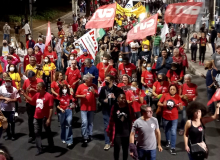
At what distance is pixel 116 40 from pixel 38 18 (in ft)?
88.6

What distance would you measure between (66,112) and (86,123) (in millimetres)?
554

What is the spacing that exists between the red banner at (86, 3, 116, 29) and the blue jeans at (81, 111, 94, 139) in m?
4.08

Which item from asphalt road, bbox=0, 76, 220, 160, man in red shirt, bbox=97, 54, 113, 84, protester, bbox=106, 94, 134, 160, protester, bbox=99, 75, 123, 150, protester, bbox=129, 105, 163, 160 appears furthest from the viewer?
man in red shirt, bbox=97, 54, 113, 84

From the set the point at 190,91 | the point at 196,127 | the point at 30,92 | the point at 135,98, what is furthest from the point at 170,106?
the point at 30,92

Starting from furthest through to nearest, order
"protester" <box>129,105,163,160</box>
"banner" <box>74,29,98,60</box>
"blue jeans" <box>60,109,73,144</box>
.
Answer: "banner" <box>74,29,98,60</box>
"blue jeans" <box>60,109,73,144</box>
"protester" <box>129,105,163,160</box>

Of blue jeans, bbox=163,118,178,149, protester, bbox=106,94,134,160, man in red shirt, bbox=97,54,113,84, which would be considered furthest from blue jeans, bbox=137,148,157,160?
man in red shirt, bbox=97,54,113,84

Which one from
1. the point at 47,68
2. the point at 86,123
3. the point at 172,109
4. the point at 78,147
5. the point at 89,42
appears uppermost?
the point at 89,42

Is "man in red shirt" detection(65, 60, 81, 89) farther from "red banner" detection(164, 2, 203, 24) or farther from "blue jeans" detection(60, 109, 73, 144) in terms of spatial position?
"red banner" detection(164, 2, 203, 24)

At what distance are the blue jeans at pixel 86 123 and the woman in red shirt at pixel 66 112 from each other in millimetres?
300

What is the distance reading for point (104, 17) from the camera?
12.0 m

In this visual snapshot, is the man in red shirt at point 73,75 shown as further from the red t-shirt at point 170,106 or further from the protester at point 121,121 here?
the protester at point 121,121

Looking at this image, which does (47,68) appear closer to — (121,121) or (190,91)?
(190,91)

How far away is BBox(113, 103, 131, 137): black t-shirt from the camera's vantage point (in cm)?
677

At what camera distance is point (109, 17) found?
11.9 meters
